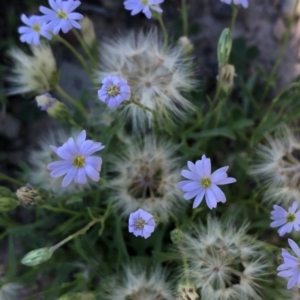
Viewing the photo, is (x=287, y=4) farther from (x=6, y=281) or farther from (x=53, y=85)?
(x=6, y=281)

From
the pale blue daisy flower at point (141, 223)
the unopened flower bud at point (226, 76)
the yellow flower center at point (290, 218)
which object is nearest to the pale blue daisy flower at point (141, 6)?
the unopened flower bud at point (226, 76)

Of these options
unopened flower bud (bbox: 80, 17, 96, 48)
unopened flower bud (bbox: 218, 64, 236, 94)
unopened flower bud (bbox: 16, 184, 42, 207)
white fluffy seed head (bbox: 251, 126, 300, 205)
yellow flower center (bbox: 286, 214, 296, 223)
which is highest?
unopened flower bud (bbox: 80, 17, 96, 48)

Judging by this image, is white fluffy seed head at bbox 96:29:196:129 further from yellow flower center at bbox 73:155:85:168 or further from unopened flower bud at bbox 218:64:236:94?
yellow flower center at bbox 73:155:85:168

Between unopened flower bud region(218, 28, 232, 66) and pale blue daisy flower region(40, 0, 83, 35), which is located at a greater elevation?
pale blue daisy flower region(40, 0, 83, 35)

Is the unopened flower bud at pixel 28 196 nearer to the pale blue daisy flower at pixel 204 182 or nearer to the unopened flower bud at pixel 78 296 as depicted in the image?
the unopened flower bud at pixel 78 296

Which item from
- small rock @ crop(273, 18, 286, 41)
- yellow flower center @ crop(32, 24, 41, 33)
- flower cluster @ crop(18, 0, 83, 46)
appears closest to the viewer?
flower cluster @ crop(18, 0, 83, 46)

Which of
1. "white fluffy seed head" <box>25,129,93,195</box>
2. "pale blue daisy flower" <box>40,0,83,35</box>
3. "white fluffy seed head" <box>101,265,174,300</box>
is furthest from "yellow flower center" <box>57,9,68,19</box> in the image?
"white fluffy seed head" <box>101,265,174,300</box>

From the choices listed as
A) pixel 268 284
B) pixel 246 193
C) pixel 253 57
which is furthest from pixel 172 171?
pixel 253 57
